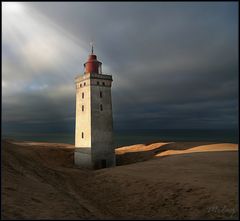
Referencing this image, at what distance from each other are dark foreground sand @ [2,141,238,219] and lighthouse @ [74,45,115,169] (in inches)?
255

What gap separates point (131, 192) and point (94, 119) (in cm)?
1382

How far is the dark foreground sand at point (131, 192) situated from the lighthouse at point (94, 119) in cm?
647

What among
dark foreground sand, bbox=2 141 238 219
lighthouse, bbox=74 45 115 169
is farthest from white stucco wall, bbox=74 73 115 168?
dark foreground sand, bbox=2 141 238 219

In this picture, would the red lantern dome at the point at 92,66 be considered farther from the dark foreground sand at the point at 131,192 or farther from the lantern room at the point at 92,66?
the dark foreground sand at the point at 131,192

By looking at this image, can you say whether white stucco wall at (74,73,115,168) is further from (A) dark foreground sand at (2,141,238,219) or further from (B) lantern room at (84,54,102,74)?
(A) dark foreground sand at (2,141,238,219)

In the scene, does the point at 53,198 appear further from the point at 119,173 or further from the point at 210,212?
the point at 119,173

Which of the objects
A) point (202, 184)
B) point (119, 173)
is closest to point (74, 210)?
point (202, 184)

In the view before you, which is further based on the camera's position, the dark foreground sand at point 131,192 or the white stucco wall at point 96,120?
the white stucco wall at point 96,120

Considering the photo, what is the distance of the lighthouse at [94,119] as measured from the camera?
28875mm

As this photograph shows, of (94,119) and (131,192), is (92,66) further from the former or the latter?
(131,192)

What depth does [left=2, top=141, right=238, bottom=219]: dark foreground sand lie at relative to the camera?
10.5 meters

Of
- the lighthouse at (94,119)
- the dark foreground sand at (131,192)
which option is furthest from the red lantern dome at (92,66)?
the dark foreground sand at (131,192)

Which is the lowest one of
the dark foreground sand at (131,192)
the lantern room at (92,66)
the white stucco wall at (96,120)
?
the dark foreground sand at (131,192)

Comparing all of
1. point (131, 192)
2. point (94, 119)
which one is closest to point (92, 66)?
point (94, 119)
